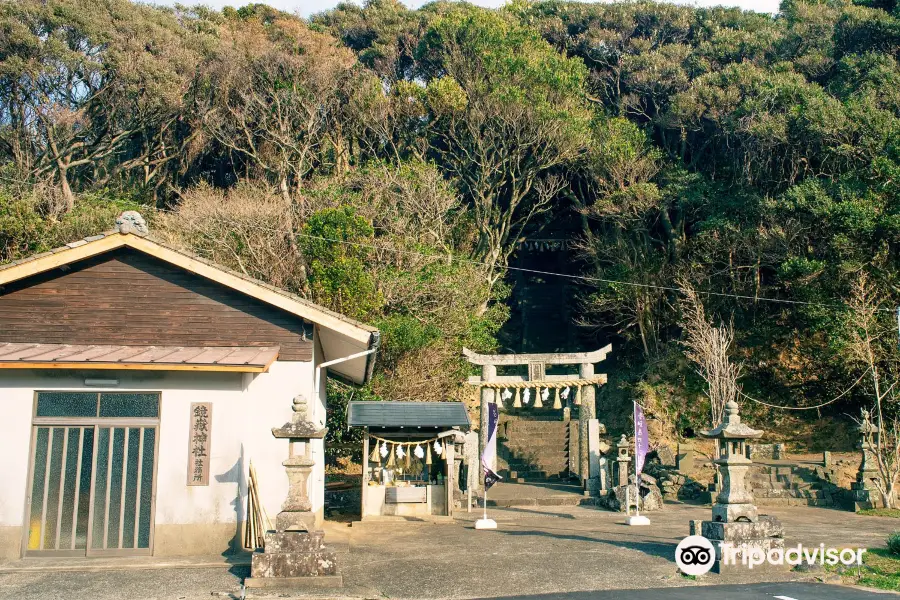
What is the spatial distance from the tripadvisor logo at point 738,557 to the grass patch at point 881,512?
26.8 feet

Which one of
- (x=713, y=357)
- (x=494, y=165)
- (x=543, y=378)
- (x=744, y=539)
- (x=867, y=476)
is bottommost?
(x=744, y=539)

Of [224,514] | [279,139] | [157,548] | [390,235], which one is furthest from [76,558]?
[279,139]

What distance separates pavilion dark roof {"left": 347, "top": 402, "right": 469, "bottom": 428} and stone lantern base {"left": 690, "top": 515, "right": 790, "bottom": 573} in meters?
6.50

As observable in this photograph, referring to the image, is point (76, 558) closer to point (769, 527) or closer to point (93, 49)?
point (769, 527)

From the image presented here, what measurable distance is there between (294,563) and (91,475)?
3.97m

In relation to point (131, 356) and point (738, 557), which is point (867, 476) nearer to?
point (738, 557)

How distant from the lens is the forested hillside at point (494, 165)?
79.7 ft

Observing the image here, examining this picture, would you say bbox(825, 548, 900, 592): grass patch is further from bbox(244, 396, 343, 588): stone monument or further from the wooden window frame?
the wooden window frame

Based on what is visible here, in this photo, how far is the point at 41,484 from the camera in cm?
1154

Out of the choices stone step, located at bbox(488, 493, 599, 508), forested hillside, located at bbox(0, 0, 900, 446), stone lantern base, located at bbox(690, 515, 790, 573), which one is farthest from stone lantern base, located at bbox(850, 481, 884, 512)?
stone lantern base, located at bbox(690, 515, 790, 573)

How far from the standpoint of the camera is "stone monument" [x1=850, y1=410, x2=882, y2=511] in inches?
743

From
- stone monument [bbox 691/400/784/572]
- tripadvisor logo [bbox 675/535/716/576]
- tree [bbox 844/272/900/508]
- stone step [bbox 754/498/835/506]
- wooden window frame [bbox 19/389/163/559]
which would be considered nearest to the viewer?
tripadvisor logo [bbox 675/535/716/576]

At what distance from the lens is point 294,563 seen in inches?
383

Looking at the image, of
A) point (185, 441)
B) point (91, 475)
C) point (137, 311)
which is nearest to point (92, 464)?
point (91, 475)
